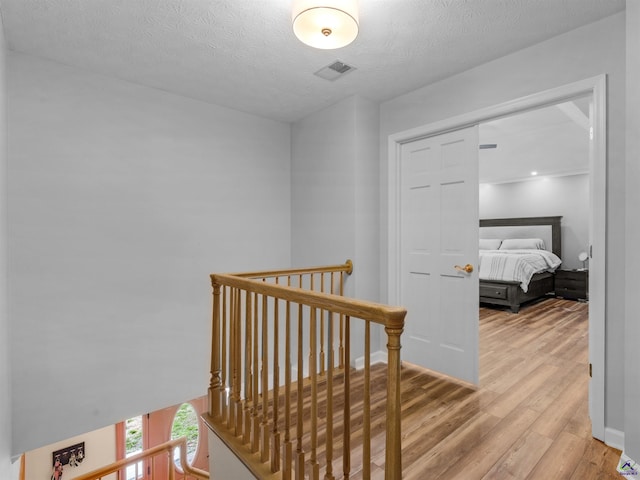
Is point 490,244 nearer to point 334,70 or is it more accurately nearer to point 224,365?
point 334,70

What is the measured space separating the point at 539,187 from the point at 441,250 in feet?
18.7

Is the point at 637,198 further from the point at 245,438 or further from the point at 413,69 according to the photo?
the point at 245,438

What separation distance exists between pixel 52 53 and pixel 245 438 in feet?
9.66

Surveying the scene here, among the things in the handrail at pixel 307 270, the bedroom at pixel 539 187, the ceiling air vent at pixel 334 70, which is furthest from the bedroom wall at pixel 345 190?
the bedroom at pixel 539 187

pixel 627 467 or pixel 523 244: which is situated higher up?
pixel 523 244

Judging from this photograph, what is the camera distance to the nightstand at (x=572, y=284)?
590 cm

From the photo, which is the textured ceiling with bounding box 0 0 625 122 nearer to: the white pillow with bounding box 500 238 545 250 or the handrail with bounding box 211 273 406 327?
the handrail with bounding box 211 273 406 327

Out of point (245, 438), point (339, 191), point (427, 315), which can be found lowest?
point (245, 438)

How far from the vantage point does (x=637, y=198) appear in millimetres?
1687

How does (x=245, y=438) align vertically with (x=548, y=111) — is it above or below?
below

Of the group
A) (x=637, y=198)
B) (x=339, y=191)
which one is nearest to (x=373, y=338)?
(x=339, y=191)

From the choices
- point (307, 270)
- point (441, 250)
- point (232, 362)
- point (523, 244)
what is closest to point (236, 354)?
point (232, 362)

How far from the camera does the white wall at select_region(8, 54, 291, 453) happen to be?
7.91 feet

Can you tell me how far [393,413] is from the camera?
3.54 feet
